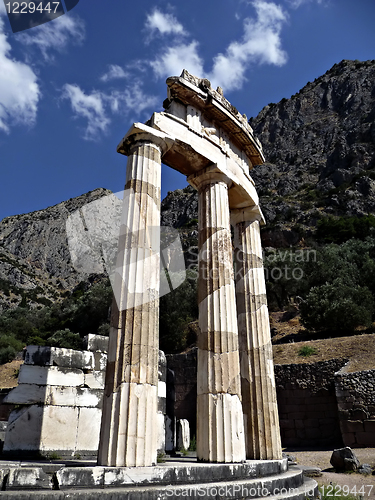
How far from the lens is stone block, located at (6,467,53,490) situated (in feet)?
14.8

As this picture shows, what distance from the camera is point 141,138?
8203mm

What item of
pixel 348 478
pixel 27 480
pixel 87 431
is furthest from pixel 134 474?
pixel 348 478

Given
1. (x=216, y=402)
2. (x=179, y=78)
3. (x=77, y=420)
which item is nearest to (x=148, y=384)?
(x=216, y=402)

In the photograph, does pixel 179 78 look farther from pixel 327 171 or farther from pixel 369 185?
pixel 327 171

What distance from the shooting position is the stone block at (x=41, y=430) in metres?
8.85

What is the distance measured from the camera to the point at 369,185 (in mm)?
61000

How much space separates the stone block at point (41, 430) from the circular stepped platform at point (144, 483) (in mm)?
3392

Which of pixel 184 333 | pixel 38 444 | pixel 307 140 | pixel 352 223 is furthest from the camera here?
pixel 307 140

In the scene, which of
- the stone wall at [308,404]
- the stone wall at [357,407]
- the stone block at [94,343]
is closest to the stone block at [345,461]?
the stone wall at [357,407]

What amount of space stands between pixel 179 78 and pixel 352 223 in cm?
5082

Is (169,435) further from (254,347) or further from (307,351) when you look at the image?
(307,351)

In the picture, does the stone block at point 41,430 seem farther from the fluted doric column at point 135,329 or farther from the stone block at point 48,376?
the fluted doric column at point 135,329

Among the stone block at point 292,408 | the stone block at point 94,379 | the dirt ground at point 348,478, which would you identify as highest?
the stone block at point 94,379

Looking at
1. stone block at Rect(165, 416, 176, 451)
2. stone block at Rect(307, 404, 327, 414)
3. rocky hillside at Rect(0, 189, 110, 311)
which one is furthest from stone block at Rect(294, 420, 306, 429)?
rocky hillside at Rect(0, 189, 110, 311)
